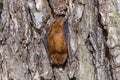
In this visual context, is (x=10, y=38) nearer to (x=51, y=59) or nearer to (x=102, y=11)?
(x=51, y=59)

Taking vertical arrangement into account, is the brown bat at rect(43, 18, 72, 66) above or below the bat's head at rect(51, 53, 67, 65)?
above

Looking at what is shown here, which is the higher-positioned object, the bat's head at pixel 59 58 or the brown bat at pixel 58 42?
the brown bat at pixel 58 42

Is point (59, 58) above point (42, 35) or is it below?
below

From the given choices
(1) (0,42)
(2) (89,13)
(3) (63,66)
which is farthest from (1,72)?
(2) (89,13)

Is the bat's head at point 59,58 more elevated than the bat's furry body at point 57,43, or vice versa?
the bat's furry body at point 57,43
